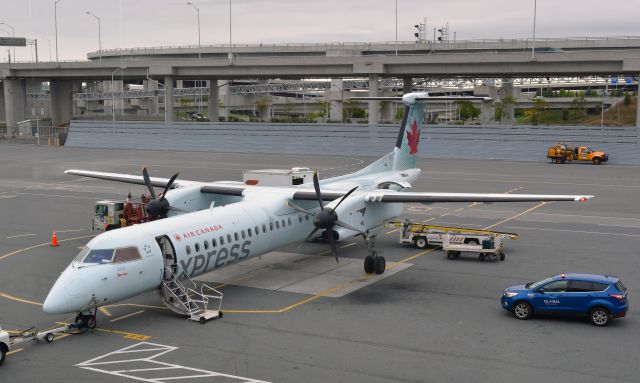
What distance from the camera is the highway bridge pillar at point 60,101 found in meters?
128

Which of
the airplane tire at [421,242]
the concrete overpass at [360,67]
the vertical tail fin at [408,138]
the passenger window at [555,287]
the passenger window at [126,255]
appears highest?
the concrete overpass at [360,67]

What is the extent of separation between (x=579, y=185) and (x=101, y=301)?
47.1 m

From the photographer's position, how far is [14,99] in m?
123

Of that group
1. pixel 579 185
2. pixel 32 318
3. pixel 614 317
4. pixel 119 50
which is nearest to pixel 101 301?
pixel 32 318

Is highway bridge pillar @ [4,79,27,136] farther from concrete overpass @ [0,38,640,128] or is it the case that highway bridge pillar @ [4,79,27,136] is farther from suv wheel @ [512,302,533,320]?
suv wheel @ [512,302,533,320]

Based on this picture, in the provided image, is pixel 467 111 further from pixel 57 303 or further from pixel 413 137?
pixel 57 303

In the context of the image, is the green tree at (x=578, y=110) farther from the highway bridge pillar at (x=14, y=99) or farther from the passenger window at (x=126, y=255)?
the passenger window at (x=126, y=255)

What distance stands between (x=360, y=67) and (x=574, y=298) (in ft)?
243

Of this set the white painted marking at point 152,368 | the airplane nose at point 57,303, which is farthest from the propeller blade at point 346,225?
the airplane nose at point 57,303

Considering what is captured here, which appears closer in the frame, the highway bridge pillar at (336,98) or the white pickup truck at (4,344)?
the white pickup truck at (4,344)

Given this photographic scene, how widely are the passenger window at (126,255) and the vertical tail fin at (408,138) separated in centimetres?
1861

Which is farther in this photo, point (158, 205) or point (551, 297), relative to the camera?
point (158, 205)

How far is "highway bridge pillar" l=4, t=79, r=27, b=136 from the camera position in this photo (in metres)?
123

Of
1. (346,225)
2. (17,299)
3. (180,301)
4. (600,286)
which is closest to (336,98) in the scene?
(346,225)
